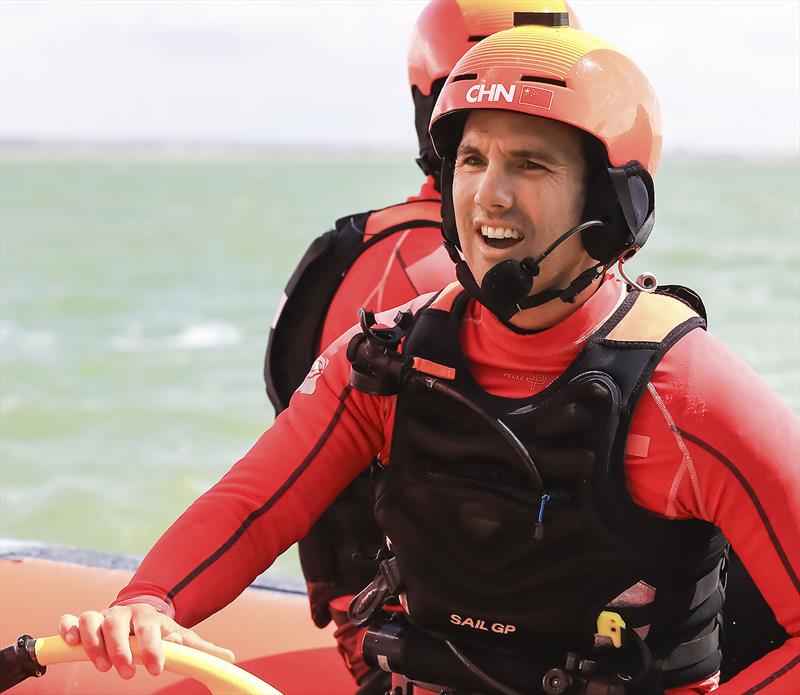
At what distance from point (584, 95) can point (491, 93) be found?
0.12 meters

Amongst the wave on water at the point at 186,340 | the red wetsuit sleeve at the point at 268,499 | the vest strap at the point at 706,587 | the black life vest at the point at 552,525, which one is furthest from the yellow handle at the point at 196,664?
the wave on water at the point at 186,340

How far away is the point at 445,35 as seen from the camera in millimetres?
2557

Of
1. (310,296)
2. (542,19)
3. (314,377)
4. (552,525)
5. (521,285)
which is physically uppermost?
(542,19)

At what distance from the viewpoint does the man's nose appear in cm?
171

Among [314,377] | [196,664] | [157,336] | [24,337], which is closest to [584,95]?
[314,377]

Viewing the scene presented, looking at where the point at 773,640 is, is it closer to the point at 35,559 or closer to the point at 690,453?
the point at 690,453

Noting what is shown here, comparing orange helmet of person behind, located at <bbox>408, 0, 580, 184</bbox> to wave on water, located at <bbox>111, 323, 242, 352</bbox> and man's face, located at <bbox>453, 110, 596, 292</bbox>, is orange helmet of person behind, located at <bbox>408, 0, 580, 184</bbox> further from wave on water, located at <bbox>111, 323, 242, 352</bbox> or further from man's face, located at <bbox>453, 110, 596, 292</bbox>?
wave on water, located at <bbox>111, 323, 242, 352</bbox>

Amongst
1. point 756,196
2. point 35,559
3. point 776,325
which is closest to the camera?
point 35,559

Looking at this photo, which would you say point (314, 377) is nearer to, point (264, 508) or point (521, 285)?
point (264, 508)

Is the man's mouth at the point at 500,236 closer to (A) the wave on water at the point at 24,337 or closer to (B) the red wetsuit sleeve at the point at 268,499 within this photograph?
(B) the red wetsuit sleeve at the point at 268,499

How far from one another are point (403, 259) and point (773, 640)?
94 centimetres

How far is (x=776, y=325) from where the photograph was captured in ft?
49.6

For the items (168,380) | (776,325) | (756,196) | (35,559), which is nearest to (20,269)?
(168,380)

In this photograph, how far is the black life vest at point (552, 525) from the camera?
66.3 inches
